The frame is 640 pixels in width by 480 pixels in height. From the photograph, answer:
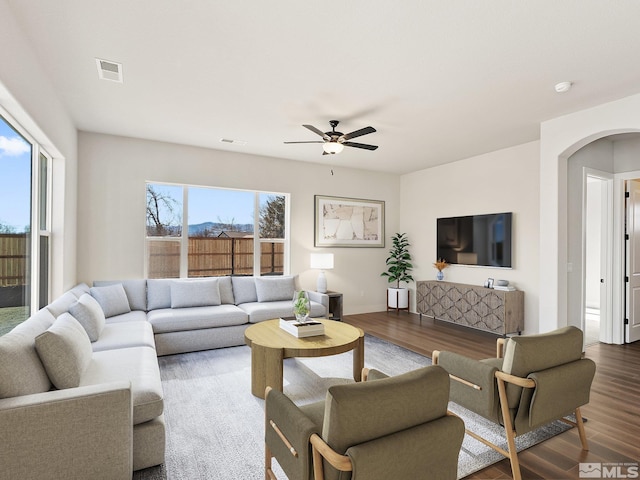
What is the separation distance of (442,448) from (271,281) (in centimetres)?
419

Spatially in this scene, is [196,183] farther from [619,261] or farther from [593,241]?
[593,241]

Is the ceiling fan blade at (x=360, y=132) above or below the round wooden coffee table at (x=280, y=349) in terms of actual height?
above

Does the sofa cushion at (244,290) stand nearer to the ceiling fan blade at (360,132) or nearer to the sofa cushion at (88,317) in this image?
the sofa cushion at (88,317)

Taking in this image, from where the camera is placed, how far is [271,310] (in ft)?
15.8

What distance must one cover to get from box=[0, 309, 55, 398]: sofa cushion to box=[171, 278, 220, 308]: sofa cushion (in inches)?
98.9

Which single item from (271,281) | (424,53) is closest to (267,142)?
Result: (271,281)

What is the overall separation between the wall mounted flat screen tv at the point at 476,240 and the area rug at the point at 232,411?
213cm

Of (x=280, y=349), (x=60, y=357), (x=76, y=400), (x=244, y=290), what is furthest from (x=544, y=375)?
(x=244, y=290)

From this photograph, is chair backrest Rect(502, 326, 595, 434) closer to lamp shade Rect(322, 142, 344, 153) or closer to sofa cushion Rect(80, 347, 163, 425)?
sofa cushion Rect(80, 347, 163, 425)

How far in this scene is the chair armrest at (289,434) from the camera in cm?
145

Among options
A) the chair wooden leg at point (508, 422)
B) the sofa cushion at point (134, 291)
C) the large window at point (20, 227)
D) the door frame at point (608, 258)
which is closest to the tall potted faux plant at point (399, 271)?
the door frame at point (608, 258)

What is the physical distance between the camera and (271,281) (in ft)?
17.8

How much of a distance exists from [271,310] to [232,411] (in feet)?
6.63

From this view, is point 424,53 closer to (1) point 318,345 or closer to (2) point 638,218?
(1) point 318,345
